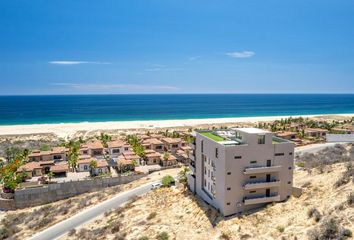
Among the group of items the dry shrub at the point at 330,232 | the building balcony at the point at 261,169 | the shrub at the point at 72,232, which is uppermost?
the building balcony at the point at 261,169

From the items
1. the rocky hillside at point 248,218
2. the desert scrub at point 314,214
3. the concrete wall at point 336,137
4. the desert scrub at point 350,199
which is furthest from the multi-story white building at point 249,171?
the concrete wall at point 336,137

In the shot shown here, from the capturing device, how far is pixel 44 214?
1876 inches

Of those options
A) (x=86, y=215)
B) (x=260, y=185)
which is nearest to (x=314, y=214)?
(x=260, y=185)

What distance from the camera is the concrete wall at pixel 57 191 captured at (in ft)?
169

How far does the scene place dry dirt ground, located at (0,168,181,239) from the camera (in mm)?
42875

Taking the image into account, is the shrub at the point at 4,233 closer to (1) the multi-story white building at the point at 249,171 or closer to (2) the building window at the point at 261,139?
(1) the multi-story white building at the point at 249,171

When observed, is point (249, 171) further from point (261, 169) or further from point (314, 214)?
point (314, 214)

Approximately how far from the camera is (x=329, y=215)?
2905cm

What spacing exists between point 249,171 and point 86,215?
24397 millimetres

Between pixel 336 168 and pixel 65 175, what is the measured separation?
48548mm

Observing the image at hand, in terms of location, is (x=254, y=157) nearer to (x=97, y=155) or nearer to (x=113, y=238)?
(x=113, y=238)

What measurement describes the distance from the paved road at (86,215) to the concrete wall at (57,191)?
647cm

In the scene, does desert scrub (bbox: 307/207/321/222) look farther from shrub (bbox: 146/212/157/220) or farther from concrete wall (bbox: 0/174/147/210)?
concrete wall (bbox: 0/174/147/210)

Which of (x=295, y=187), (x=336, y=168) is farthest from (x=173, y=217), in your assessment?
(x=336, y=168)
